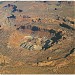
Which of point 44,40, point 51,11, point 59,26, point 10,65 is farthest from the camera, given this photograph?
point 51,11

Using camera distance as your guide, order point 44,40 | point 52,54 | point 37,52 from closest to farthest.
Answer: point 52,54 → point 37,52 → point 44,40

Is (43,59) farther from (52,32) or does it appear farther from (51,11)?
(51,11)

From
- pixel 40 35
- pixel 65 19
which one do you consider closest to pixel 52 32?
pixel 40 35

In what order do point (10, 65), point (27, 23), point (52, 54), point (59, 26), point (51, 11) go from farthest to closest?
point (51, 11)
point (27, 23)
point (59, 26)
point (52, 54)
point (10, 65)

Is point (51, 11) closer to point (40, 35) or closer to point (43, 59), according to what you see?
point (40, 35)

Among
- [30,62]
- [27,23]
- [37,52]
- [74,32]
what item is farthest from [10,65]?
[27,23]

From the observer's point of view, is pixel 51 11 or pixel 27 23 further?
pixel 51 11
